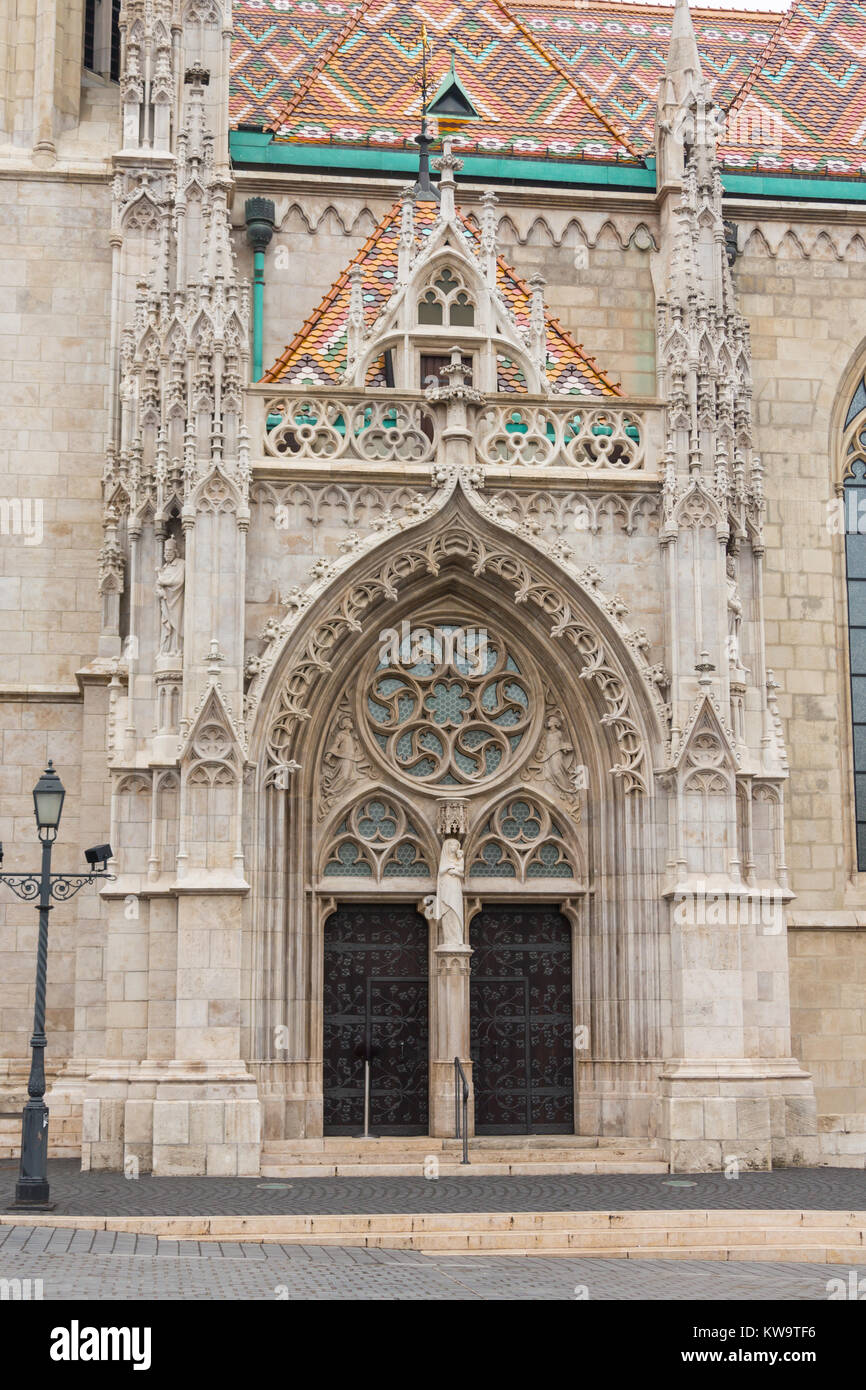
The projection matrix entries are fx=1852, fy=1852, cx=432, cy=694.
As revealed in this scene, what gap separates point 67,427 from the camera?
74.4ft

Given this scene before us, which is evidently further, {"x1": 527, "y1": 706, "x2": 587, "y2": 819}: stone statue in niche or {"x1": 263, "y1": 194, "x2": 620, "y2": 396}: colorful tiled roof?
{"x1": 263, "y1": 194, "x2": 620, "y2": 396}: colorful tiled roof

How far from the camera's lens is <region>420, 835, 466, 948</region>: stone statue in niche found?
20.2 metres

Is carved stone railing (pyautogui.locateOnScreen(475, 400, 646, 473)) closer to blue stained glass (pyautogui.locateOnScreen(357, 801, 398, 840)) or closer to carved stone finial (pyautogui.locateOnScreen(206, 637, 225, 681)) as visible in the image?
carved stone finial (pyautogui.locateOnScreen(206, 637, 225, 681))

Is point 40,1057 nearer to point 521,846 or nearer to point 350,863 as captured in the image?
point 350,863

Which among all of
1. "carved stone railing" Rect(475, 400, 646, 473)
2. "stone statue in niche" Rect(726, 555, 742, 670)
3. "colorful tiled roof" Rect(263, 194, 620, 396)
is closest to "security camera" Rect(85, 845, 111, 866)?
"colorful tiled roof" Rect(263, 194, 620, 396)

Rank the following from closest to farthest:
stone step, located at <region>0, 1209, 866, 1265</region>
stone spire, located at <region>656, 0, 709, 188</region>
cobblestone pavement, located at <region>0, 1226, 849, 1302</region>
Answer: cobblestone pavement, located at <region>0, 1226, 849, 1302</region> → stone step, located at <region>0, 1209, 866, 1265</region> → stone spire, located at <region>656, 0, 709, 188</region>

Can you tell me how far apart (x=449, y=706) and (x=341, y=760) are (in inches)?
Answer: 54.8

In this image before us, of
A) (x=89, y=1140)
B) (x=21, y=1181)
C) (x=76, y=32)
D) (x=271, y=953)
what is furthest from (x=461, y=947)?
(x=76, y=32)

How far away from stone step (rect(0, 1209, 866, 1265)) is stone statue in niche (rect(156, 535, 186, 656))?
21.2 ft

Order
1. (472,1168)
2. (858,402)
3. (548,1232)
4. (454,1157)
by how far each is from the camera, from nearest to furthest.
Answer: (548,1232) < (472,1168) < (454,1157) < (858,402)

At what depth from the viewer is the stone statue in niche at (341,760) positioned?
A: 67.3ft

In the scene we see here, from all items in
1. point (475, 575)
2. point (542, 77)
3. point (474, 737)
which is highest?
point (542, 77)

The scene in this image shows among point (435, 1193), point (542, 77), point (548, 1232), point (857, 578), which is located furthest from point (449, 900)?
point (542, 77)

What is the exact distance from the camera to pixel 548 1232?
46.6ft
